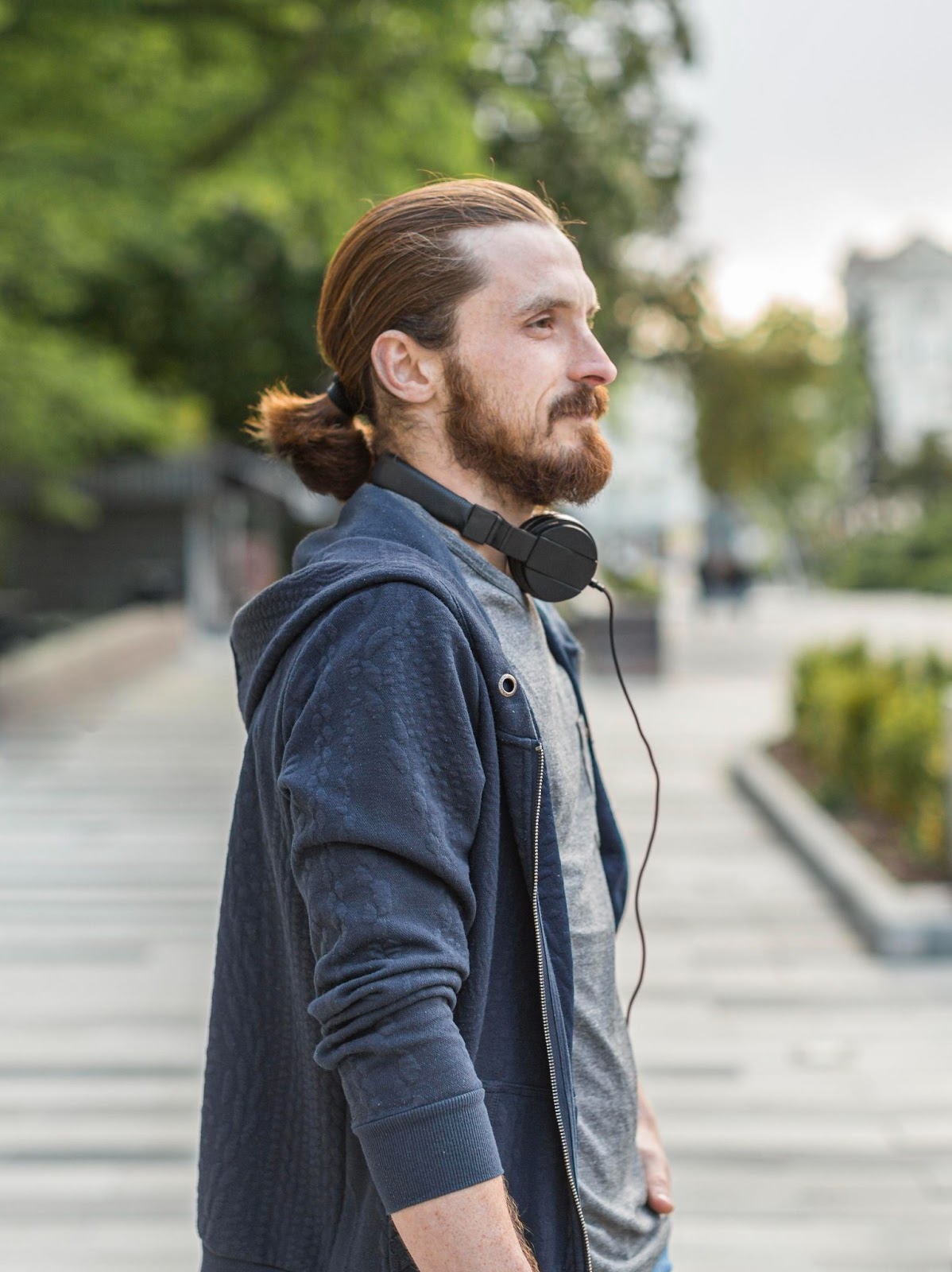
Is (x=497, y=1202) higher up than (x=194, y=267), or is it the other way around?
(x=194, y=267)

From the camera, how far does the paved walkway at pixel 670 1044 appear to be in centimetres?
366

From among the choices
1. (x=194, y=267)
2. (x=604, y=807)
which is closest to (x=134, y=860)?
(x=604, y=807)

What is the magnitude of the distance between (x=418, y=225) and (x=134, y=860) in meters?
6.85

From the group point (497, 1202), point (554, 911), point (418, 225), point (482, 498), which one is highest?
point (418, 225)

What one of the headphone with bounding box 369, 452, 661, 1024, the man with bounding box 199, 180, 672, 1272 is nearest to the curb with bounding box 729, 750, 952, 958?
the man with bounding box 199, 180, 672, 1272

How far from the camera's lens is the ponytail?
174 cm

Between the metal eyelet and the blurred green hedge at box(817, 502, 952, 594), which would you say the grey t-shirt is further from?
the blurred green hedge at box(817, 502, 952, 594)

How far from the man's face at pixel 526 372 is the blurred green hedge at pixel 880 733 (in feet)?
18.3

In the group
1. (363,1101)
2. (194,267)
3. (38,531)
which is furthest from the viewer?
(38,531)

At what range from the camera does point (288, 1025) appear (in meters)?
1.51

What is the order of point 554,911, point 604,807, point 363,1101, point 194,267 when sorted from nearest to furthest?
point 363,1101, point 554,911, point 604,807, point 194,267

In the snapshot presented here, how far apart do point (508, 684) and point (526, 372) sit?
342mm

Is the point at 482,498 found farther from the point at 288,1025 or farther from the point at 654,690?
the point at 654,690

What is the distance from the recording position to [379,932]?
1279mm
